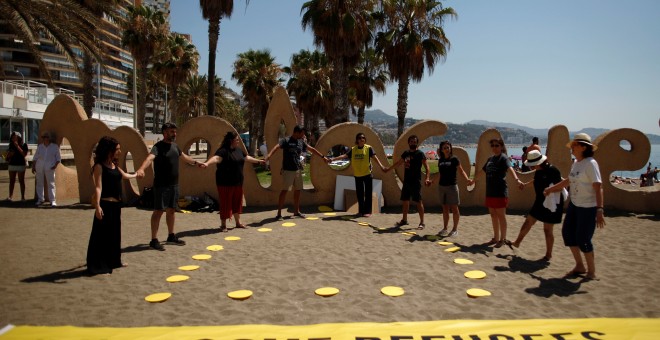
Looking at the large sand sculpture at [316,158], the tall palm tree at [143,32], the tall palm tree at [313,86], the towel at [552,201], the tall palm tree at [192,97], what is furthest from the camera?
the tall palm tree at [192,97]

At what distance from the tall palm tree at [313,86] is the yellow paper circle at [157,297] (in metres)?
31.0

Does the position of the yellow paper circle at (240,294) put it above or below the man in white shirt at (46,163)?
below

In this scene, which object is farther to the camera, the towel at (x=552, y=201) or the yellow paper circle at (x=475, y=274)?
the towel at (x=552, y=201)

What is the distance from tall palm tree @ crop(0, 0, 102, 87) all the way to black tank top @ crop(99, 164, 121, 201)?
24.3 feet

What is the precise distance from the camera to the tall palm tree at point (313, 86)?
35750 mm

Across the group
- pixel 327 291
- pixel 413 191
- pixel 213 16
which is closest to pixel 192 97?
pixel 213 16

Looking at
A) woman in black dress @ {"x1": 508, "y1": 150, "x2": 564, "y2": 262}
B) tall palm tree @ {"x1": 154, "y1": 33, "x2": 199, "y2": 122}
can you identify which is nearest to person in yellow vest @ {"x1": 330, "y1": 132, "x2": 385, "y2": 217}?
woman in black dress @ {"x1": 508, "y1": 150, "x2": 564, "y2": 262}

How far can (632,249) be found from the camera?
715cm

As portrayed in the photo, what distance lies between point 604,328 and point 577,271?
5.78ft

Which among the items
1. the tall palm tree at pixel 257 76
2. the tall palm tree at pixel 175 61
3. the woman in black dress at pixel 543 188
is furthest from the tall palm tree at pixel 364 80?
the woman in black dress at pixel 543 188

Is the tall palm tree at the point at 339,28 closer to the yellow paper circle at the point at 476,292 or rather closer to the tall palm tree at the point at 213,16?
the tall palm tree at the point at 213,16

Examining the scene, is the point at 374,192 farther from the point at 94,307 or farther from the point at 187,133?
the point at 94,307

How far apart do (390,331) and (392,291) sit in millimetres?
1044

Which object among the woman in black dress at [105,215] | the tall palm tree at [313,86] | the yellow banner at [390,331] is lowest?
the yellow banner at [390,331]
